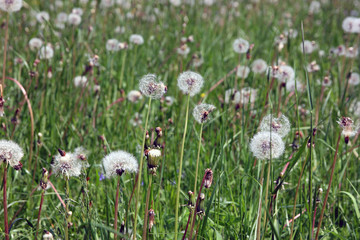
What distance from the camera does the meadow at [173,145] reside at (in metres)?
1.34

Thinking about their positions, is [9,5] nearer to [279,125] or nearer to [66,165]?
→ [66,165]

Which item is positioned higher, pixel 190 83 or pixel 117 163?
pixel 190 83

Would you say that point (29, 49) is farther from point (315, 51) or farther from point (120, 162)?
point (315, 51)

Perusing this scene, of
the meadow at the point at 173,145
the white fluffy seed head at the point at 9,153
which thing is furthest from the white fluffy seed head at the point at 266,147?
the white fluffy seed head at the point at 9,153

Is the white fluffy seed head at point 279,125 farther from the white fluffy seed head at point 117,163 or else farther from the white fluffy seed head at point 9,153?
the white fluffy seed head at point 9,153

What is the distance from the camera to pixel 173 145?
208 centimetres

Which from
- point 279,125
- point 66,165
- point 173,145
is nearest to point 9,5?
point 173,145

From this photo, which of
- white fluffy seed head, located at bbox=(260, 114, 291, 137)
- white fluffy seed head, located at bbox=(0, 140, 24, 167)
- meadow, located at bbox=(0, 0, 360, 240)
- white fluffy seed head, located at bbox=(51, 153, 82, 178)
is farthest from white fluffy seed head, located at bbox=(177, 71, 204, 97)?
white fluffy seed head, located at bbox=(0, 140, 24, 167)

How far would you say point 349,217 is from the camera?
1974 mm

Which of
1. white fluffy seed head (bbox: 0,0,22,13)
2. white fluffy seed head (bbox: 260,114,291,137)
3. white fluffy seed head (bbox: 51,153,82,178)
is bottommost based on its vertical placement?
white fluffy seed head (bbox: 51,153,82,178)

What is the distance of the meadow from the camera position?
1338 mm

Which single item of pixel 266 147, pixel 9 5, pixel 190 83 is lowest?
pixel 266 147

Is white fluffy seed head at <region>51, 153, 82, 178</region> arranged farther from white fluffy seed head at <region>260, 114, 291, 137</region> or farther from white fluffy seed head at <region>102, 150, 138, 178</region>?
white fluffy seed head at <region>260, 114, 291, 137</region>

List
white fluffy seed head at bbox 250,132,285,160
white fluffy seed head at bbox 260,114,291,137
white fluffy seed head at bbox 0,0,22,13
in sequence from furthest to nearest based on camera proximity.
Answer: white fluffy seed head at bbox 0,0,22,13
white fluffy seed head at bbox 260,114,291,137
white fluffy seed head at bbox 250,132,285,160
